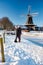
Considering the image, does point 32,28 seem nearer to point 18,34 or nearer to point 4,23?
point 4,23

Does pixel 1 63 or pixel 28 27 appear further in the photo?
pixel 28 27

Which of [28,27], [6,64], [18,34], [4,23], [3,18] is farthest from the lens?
[3,18]

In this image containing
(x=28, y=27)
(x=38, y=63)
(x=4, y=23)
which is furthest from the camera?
(x=4, y=23)

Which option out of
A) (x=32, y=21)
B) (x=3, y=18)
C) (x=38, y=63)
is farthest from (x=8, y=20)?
(x=38, y=63)

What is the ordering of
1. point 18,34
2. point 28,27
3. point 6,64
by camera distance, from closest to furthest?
1. point 6,64
2. point 18,34
3. point 28,27

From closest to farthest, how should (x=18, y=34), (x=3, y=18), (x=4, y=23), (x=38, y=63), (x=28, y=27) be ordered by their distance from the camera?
(x=38, y=63) < (x=18, y=34) < (x=28, y=27) < (x=4, y=23) < (x=3, y=18)

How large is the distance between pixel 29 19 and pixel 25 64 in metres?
49.9

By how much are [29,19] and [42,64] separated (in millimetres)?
49692

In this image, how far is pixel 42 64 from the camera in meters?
4.62

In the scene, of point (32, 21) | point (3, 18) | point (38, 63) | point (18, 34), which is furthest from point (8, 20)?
point (38, 63)

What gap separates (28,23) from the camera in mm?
52938

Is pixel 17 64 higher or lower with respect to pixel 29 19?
→ lower

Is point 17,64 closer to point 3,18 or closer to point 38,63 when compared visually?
point 38,63

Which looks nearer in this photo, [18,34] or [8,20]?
[18,34]
